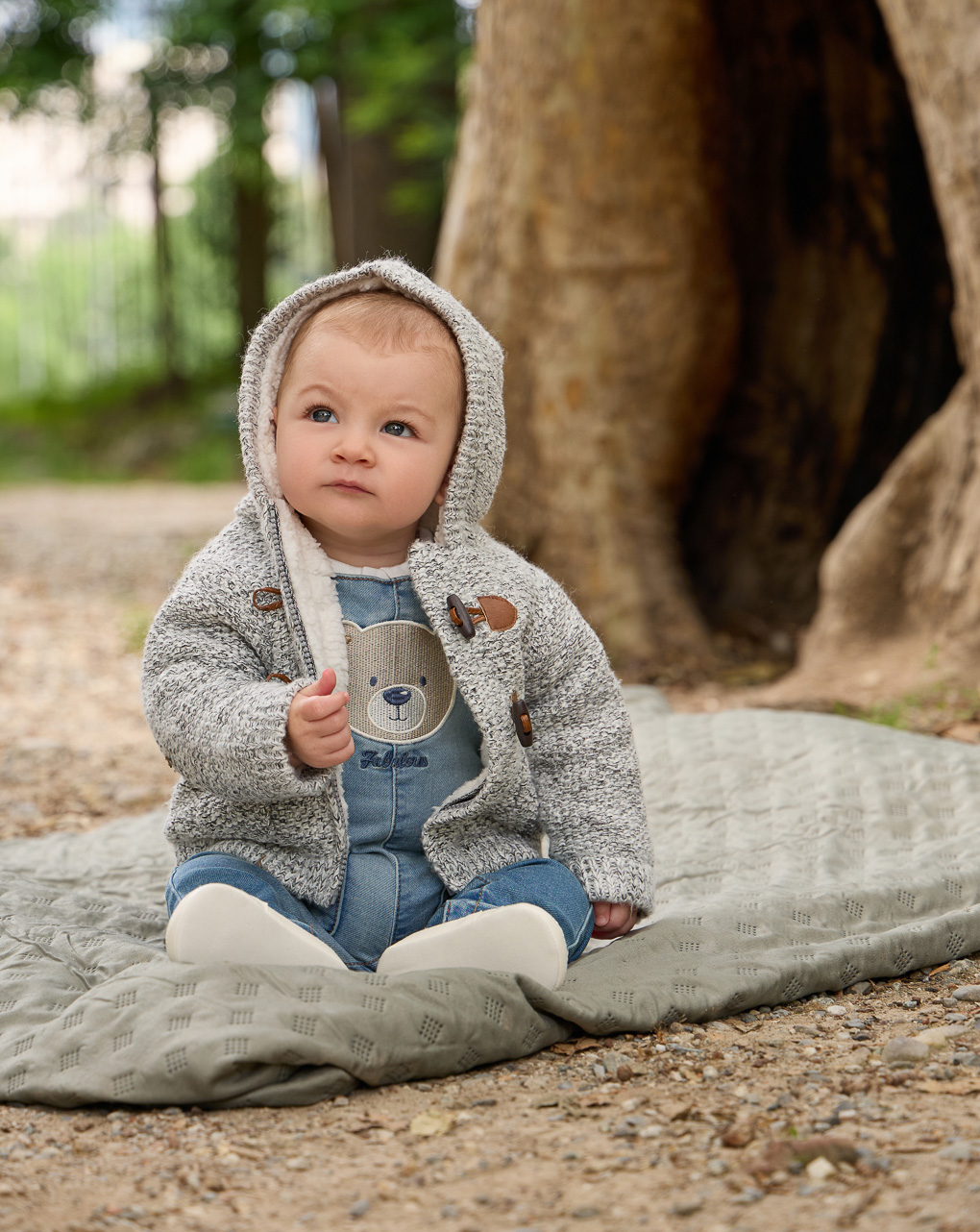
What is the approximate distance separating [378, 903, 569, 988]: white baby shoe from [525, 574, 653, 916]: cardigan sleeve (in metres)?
0.20

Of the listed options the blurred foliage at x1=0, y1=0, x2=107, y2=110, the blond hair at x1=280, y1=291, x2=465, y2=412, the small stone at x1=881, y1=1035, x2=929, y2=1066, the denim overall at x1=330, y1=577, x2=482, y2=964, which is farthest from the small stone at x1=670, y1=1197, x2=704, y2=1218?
the blurred foliage at x1=0, y1=0, x2=107, y2=110

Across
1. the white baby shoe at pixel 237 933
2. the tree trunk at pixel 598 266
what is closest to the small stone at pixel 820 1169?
the white baby shoe at pixel 237 933

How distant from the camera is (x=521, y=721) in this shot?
2123 mm

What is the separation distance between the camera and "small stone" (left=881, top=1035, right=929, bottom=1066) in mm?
1872

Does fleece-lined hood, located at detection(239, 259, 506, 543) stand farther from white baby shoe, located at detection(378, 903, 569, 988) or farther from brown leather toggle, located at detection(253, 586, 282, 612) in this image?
white baby shoe, located at detection(378, 903, 569, 988)

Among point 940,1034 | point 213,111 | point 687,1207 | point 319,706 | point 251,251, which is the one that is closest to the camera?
point 687,1207

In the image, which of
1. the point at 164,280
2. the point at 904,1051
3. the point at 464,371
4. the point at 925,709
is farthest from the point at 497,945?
the point at 164,280

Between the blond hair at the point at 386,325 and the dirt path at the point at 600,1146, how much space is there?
110 cm

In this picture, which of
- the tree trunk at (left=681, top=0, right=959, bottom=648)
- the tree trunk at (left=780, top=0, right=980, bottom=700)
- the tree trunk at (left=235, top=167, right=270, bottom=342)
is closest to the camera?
the tree trunk at (left=780, top=0, right=980, bottom=700)

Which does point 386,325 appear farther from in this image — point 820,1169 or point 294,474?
point 820,1169

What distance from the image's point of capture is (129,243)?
27.9 m

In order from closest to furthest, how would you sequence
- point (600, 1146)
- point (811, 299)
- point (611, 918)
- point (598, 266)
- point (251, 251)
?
1. point (600, 1146)
2. point (611, 918)
3. point (598, 266)
4. point (811, 299)
5. point (251, 251)

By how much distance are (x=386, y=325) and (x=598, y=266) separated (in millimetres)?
3200

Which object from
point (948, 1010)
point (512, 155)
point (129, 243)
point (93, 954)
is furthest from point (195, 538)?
point (129, 243)
